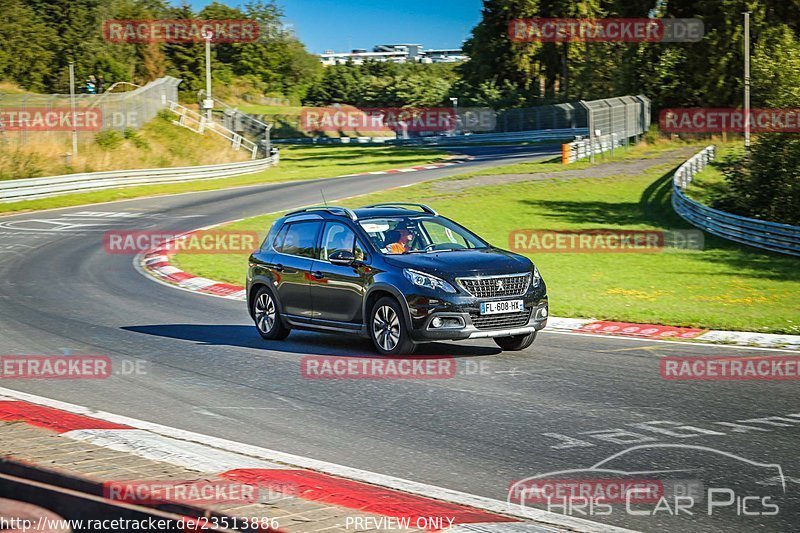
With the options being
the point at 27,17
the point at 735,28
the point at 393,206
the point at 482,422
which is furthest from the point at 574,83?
the point at 482,422

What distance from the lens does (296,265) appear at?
1378cm

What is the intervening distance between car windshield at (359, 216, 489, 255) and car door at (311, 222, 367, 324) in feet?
0.88

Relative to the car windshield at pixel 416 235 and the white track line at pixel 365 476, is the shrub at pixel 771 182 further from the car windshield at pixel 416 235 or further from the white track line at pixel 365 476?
the white track line at pixel 365 476

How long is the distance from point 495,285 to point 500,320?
403 millimetres

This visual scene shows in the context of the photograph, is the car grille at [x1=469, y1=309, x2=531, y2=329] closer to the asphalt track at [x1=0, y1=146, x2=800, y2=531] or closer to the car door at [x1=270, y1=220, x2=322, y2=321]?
the asphalt track at [x1=0, y1=146, x2=800, y2=531]

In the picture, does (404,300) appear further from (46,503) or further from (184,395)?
(46,503)

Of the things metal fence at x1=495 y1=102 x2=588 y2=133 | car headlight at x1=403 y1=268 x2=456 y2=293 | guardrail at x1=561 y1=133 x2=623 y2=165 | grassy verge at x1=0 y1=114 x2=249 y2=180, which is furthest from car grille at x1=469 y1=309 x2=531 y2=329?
metal fence at x1=495 y1=102 x2=588 y2=133

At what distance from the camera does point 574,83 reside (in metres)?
88.1

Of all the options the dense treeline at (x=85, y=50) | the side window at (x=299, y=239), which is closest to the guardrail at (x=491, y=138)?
the dense treeline at (x=85, y=50)

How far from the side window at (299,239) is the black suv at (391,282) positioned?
A: 2 cm

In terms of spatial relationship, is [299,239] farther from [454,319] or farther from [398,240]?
[454,319]

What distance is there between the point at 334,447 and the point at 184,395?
2697 millimetres

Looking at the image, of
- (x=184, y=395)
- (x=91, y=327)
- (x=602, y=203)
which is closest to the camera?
(x=184, y=395)

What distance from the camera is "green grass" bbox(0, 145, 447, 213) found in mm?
39562
